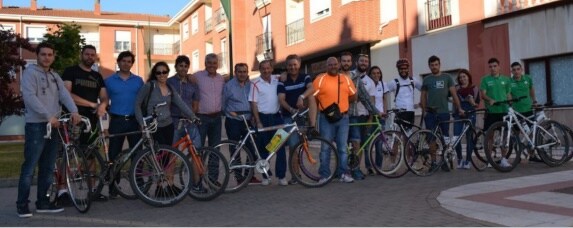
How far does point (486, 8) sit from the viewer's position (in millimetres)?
15156

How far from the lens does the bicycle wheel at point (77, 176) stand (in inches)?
252

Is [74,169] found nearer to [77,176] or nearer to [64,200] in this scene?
[77,176]

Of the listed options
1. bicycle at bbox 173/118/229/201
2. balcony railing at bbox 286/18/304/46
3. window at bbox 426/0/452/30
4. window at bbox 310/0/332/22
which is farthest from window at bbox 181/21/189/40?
bicycle at bbox 173/118/229/201

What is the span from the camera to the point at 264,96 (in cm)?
815

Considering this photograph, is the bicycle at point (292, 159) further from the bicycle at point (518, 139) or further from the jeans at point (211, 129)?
the bicycle at point (518, 139)

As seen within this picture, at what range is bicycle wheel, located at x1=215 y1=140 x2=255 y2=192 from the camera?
763 centimetres

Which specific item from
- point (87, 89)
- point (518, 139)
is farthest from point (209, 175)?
point (518, 139)

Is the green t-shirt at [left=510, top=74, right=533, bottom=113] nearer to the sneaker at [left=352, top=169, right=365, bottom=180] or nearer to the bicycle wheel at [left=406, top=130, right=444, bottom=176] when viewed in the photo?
the bicycle wheel at [left=406, top=130, right=444, bottom=176]

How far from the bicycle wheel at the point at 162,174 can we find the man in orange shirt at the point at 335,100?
7.46ft

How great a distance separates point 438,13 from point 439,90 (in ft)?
26.9

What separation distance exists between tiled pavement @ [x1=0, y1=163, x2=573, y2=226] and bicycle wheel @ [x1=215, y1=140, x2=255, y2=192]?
0.15 metres

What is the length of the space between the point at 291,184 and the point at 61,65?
849 inches

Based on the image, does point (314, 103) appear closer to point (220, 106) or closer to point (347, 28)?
point (220, 106)

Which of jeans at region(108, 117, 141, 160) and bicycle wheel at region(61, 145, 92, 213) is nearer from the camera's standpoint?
bicycle wheel at region(61, 145, 92, 213)
